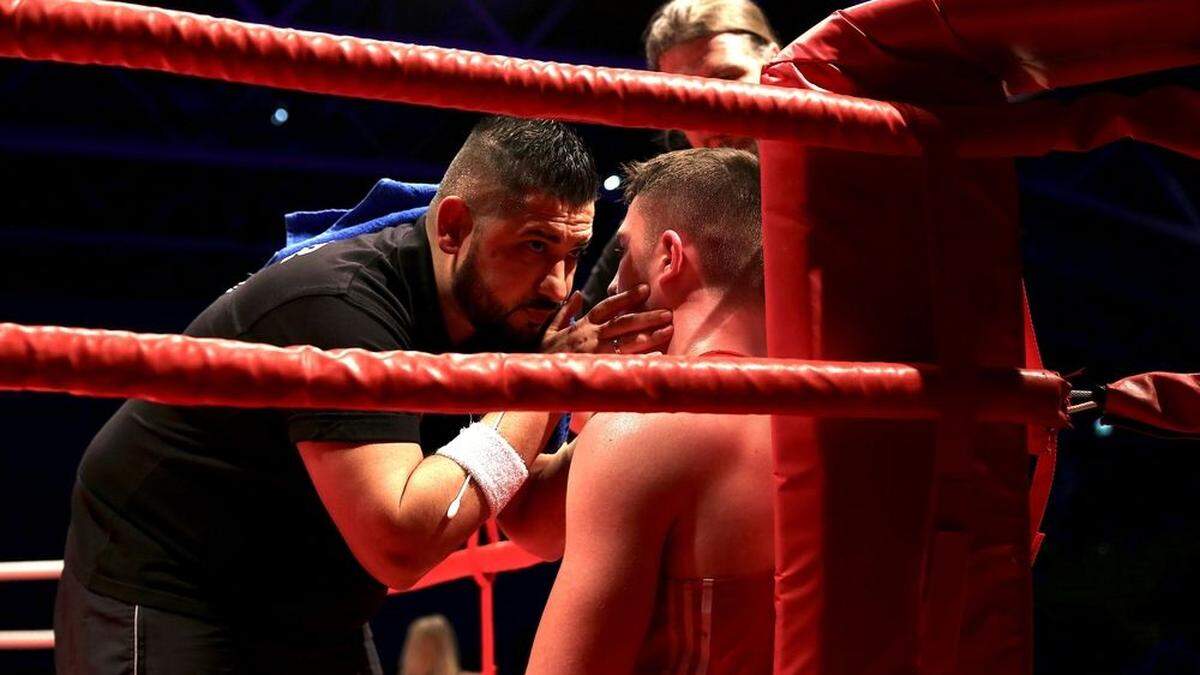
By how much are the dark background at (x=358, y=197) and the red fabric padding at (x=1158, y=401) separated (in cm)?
448

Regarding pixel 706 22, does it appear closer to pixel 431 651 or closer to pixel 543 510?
pixel 543 510

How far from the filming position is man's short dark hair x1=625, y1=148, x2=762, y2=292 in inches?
58.2

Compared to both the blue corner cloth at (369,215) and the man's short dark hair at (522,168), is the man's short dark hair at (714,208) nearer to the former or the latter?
the man's short dark hair at (522,168)

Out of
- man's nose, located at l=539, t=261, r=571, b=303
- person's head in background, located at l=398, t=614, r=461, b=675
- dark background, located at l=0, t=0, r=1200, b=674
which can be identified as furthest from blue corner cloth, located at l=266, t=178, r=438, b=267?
dark background, located at l=0, t=0, r=1200, b=674

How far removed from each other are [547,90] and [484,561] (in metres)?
1.43

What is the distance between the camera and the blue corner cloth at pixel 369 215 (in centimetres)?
190

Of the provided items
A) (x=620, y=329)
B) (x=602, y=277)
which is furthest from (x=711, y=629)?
(x=602, y=277)

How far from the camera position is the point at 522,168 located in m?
1.69

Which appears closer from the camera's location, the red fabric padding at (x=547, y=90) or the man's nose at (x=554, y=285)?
the red fabric padding at (x=547, y=90)

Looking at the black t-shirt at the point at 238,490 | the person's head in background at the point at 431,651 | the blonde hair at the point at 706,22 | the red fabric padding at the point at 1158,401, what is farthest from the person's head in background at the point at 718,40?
the person's head in background at the point at 431,651

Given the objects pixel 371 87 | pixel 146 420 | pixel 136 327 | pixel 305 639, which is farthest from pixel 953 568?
pixel 136 327

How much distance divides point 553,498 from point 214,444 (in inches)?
17.9

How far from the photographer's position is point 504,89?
0.94m

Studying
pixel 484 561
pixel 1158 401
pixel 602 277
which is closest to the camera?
pixel 1158 401
